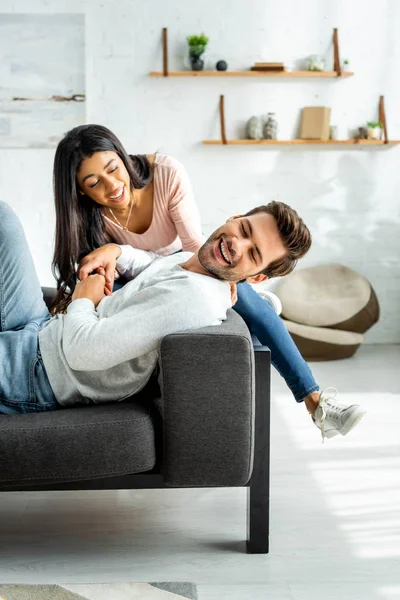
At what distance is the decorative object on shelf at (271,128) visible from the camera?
16.9ft

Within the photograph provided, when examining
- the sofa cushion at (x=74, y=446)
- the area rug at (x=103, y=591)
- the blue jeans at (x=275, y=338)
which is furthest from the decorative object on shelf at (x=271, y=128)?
the area rug at (x=103, y=591)

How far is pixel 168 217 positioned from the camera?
3086 mm

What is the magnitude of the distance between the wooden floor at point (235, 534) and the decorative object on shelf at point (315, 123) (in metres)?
2.55

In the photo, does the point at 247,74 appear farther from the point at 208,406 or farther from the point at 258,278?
the point at 208,406

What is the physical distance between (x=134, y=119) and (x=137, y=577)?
3.64m

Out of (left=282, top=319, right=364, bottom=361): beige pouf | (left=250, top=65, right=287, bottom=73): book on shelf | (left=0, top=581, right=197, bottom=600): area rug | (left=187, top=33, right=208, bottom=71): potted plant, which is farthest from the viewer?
(left=250, top=65, right=287, bottom=73): book on shelf

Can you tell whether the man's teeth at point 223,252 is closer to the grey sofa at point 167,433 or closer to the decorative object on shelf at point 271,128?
the grey sofa at point 167,433

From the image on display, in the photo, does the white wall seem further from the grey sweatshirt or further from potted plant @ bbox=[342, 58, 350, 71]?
the grey sweatshirt

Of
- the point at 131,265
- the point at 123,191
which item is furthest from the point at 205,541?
the point at 123,191

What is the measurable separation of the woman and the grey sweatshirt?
288 millimetres

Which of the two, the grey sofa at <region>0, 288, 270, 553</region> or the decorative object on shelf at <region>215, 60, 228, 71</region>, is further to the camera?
the decorative object on shelf at <region>215, 60, 228, 71</region>

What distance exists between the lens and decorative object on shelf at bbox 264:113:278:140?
16.9 feet

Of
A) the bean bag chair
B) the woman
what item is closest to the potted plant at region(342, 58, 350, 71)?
the bean bag chair

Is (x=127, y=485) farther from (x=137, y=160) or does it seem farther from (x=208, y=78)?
(x=208, y=78)
